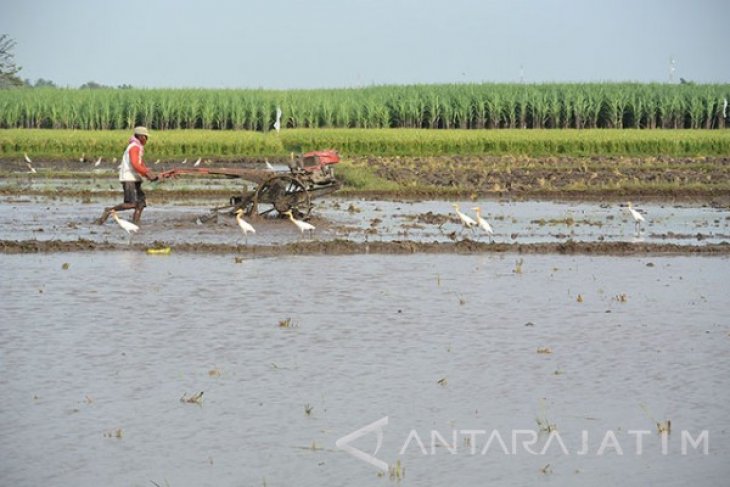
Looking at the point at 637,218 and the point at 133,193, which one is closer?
the point at 133,193

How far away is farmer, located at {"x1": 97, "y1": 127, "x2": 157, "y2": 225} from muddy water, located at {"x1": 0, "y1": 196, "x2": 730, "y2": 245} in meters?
0.40

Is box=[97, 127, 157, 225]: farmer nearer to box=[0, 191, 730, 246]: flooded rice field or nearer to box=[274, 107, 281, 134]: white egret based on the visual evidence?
box=[0, 191, 730, 246]: flooded rice field

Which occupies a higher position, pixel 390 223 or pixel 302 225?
pixel 302 225

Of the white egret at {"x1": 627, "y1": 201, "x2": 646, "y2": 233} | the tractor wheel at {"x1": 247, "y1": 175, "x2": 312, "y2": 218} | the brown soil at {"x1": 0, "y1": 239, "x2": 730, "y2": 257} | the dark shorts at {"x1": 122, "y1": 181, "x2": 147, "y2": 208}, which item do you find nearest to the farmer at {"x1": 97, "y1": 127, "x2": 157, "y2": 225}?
the dark shorts at {"x1": 122, "y1": 181, "x2": 147, "y2": 208}

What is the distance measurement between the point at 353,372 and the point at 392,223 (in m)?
10.4

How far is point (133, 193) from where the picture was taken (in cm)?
1773

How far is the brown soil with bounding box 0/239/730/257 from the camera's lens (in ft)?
52.6

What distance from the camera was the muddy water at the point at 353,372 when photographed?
7.20 meters

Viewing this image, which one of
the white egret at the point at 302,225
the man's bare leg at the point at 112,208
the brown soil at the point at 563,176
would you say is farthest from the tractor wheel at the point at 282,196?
the brown soil at the point at 563,176

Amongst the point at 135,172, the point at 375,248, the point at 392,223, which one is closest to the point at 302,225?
the point at 375,248

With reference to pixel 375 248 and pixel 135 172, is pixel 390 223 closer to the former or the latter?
pixel 375 248

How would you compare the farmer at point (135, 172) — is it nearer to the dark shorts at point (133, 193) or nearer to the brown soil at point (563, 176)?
the dark shorts at point (133, 193)

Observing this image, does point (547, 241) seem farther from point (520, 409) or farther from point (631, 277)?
point (520, 409)

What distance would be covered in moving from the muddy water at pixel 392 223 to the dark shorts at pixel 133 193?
42cm
